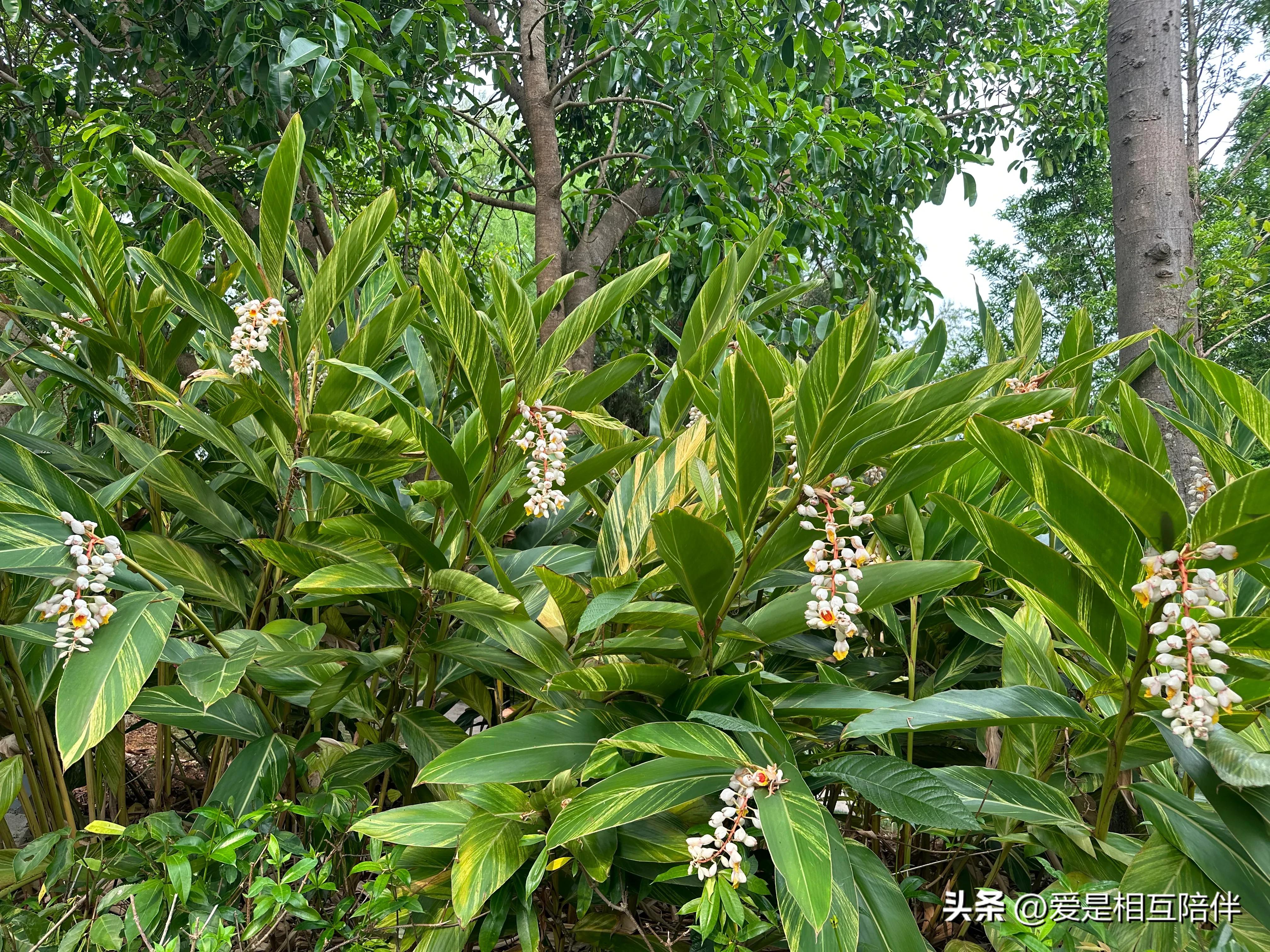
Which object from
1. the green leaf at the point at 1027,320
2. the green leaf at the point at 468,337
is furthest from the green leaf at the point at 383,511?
the green leaf at the point at 1027,320

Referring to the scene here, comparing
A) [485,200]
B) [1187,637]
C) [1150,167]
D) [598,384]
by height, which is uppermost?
[485,200]

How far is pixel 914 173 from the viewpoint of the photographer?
3.52 metres

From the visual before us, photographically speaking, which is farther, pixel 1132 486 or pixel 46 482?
pixel 46 482

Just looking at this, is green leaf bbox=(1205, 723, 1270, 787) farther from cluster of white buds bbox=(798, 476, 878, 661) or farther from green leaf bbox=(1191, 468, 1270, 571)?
cluster of white buds bbox=(798, 476, 878, 661)

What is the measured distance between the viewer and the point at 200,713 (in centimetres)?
75

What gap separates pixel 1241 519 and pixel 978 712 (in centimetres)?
20

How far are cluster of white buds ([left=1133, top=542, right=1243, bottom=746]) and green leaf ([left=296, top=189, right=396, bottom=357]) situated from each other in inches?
28.4

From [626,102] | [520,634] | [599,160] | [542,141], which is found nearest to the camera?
[520,634]

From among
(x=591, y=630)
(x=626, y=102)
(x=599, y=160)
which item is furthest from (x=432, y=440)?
(x=599, y=160)

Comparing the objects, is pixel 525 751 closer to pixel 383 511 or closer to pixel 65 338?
pixel 383 511

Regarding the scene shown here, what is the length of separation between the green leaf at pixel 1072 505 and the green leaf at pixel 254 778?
668 millimetres

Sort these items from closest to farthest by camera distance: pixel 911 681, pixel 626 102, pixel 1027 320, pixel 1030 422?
pixel 911 681 → pixel 1030 422 → pixel 1027 320 → pixel 626 102

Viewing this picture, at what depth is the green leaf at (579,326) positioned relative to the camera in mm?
786

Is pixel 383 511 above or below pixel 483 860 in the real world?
above
